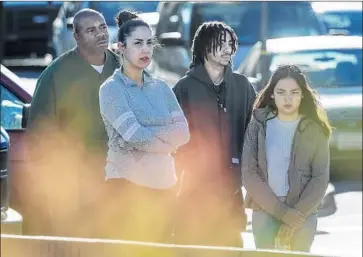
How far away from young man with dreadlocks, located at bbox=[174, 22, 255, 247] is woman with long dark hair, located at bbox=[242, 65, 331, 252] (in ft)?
1.35

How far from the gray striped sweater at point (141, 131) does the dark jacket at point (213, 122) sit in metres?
0.49

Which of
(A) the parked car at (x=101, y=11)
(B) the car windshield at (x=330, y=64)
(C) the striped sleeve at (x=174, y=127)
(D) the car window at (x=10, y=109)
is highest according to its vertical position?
(A) the parked car at (x=101, y=11)

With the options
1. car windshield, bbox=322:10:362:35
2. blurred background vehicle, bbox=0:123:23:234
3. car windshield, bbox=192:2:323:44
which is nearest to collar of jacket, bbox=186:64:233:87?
blurred background vehicle, bbox=0:123:23:234

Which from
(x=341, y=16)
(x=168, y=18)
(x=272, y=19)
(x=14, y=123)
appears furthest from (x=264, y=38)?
(x=14, y=123)

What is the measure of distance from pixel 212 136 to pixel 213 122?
0.27ft

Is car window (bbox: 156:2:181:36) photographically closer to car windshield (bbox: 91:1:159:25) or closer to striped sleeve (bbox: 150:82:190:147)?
car windshield (bbox: 91:1:159:25)

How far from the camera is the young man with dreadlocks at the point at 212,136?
6707 millimetres

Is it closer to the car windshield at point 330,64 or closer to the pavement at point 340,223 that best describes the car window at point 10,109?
the pavement at point 340,223

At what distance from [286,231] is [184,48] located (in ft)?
38.0

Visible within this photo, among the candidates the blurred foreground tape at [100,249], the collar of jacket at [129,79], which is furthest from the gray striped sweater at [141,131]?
the blurred foreground tape at [100,249]

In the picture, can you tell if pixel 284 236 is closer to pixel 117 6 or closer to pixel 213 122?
pixel 213 122

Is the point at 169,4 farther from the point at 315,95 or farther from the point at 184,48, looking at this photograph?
the point at 315,95

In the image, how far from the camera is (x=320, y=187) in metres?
6.18

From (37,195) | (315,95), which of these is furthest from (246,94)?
(37,195)
